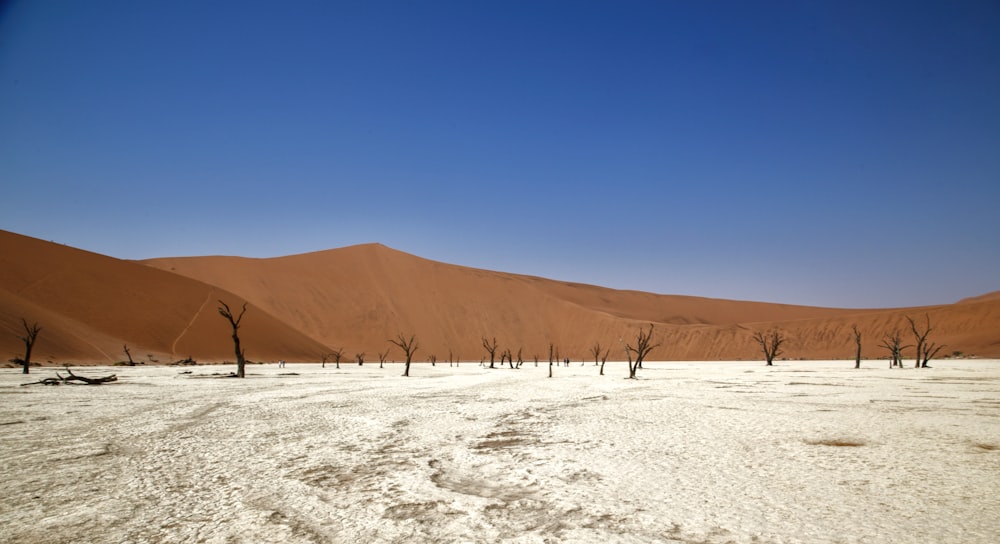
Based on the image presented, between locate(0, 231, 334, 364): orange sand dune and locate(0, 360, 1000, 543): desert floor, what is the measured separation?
29.9 meters

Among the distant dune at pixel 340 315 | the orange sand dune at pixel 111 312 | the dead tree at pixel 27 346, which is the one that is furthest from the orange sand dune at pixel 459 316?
the dead tree at pixel 27 346

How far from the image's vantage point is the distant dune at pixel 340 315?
135ft

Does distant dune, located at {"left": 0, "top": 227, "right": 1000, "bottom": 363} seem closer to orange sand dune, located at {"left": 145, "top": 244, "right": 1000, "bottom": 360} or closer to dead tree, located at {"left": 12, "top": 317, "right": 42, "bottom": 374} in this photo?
orange sand dune, located at {"left": 145, "top": 244, "right": 1000, "bottom": 360}

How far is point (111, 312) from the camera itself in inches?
1679

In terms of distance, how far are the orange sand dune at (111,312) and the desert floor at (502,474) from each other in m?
29.9

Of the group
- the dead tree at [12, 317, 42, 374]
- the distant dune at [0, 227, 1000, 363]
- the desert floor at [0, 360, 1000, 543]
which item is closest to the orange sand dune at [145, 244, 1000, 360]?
the distant dune at [0, 227, 1000, 363]

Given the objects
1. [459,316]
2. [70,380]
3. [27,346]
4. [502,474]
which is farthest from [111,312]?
[502,474]

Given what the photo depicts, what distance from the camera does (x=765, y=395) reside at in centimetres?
1530

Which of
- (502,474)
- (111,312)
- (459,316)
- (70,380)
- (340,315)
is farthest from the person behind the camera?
(459,316)

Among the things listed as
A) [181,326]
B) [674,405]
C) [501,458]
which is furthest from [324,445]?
[181,326]

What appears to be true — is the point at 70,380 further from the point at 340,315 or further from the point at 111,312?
the point at 340,315

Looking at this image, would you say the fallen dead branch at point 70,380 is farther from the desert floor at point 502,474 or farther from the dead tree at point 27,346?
the desert floor at point 502,474

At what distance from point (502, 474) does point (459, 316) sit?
70.9m

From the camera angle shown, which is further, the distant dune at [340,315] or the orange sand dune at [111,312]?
the distant dune at [340,315]
